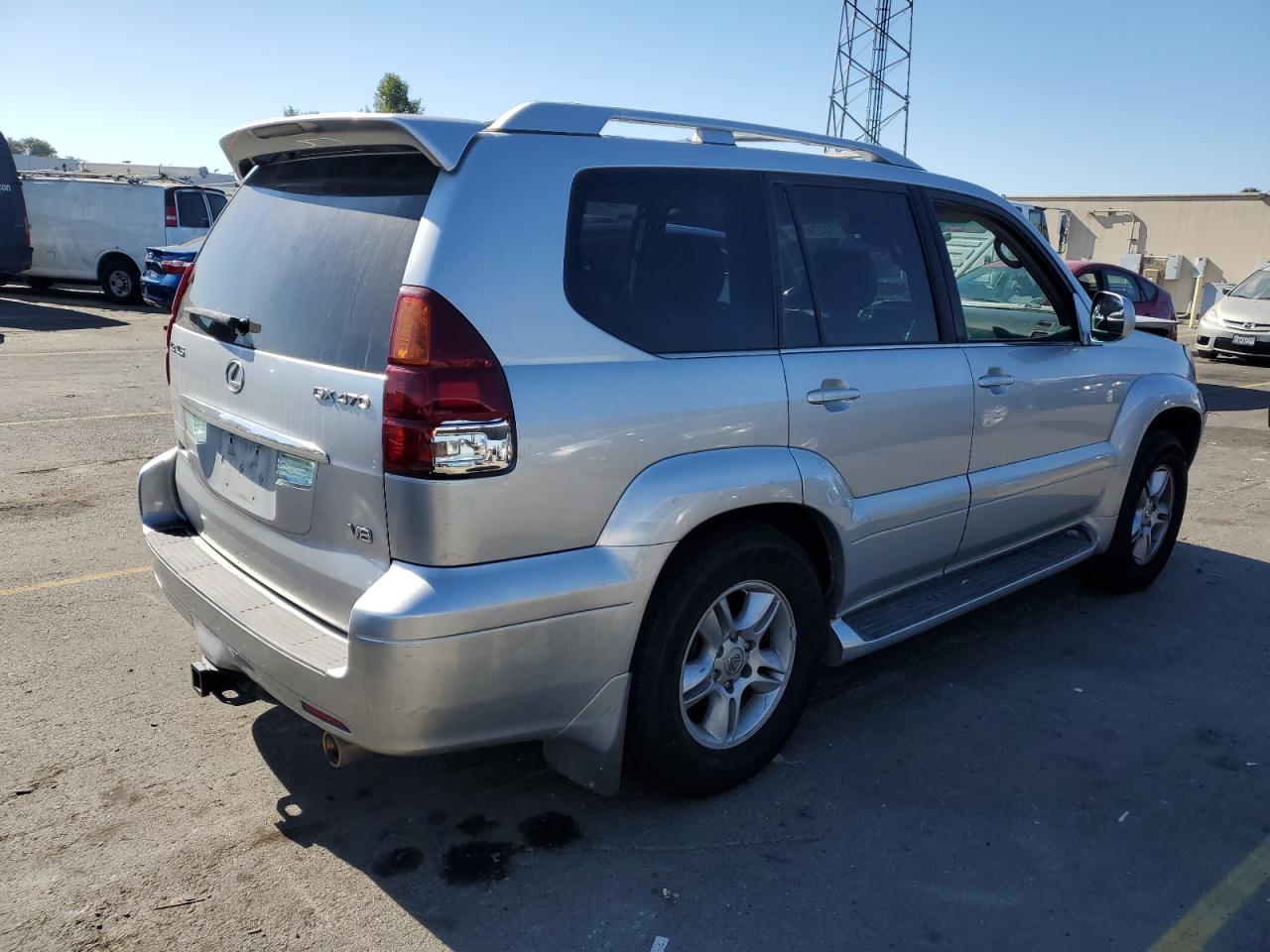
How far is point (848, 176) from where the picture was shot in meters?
3.74

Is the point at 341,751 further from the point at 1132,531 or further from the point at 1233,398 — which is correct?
the point at 1233,398

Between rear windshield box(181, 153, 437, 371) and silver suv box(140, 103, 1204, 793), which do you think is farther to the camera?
rear windshield box(181, 153, 437, 371)

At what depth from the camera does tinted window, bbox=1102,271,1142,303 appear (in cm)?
1359

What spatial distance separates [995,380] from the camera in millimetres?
4094

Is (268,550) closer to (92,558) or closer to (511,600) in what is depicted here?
(511,600)

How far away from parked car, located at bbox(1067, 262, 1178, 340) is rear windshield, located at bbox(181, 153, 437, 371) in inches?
480

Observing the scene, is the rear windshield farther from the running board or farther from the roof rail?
the running board

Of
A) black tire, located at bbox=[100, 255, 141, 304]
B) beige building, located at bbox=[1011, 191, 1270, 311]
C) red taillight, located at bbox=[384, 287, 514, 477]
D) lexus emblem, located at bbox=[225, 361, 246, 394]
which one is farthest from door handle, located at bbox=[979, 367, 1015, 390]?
beige building, located at bbox=[1011, 191, 1270, 311]

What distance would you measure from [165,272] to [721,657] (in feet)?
50.1

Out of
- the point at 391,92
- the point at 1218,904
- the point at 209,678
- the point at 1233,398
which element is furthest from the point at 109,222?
the point at 391,92

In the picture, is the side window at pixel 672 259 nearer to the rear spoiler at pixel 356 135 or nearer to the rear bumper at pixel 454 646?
the rear spoiler at pixel 356 135

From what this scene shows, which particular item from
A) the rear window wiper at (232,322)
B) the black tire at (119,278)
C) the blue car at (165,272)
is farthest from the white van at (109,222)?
the rear window wiper at (232,322)

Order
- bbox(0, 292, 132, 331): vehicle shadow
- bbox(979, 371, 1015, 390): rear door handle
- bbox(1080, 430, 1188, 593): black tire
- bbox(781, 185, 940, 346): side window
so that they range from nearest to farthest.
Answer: bbox(781, 185, 940, 346): side window
bbox(979, 371, 1015, 390): rear door handle
bbox(1080, 430, 1188, 593): black tire
bbox(0, 292, 132, 331): vehicle shadow

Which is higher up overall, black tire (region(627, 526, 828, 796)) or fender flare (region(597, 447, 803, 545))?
fender flare (region(597, 447, 803, 545))
